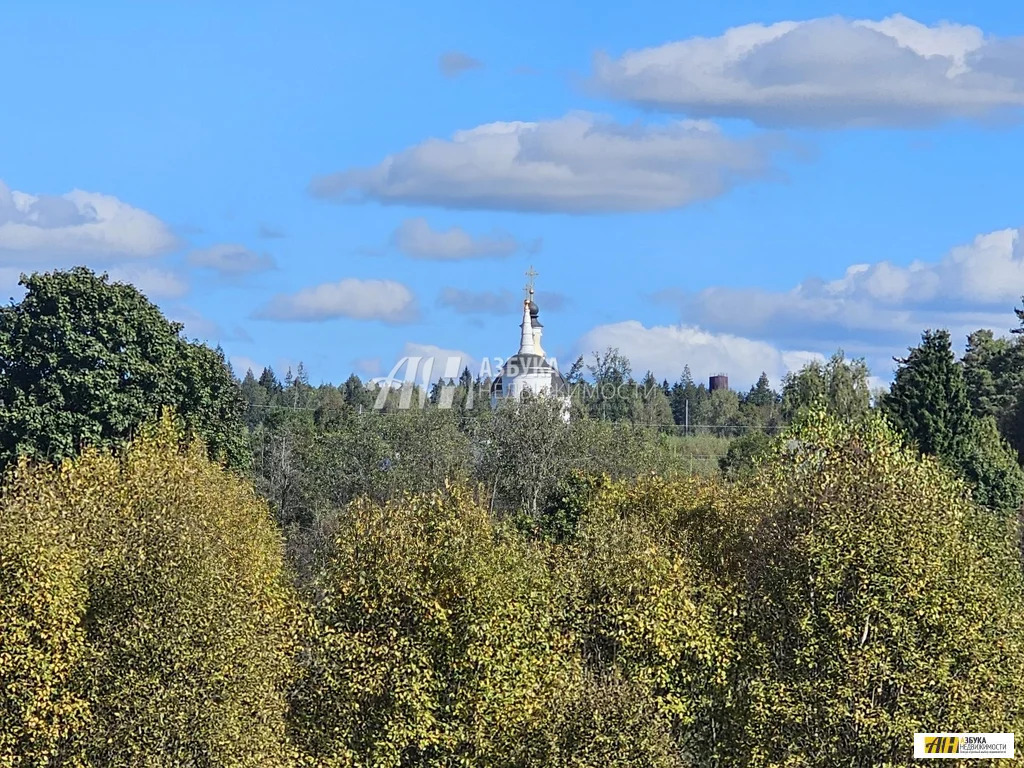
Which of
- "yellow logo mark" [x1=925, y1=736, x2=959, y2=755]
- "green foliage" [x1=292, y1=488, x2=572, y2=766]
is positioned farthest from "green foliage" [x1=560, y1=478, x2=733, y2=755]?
"yellow logo mark" [x1=925, y1=736, x2=959, y2=755]

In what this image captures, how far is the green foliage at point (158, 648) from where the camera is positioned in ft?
130

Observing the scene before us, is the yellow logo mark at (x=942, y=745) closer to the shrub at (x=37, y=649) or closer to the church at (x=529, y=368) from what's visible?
the shrub at (x=37, y=649)

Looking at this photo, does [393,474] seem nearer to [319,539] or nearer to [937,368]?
[319,539]

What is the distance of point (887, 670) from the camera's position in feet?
133

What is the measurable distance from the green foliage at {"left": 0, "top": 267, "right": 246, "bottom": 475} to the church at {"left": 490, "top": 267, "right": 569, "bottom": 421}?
87144mm

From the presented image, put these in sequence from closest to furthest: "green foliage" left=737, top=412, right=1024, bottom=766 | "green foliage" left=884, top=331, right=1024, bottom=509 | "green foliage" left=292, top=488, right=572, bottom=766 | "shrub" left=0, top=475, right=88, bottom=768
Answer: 1. "shrub" left=0, top=475, right=88, bottom=768
2. "green foliage" left=737, top=412, right=1024, bottom=766
3. "green foliage" left=292, top=488, right=572, bottom=766
4. "green foliage" left=884, top=331, right=1024, bottom=509

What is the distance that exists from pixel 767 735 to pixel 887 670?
134 inches

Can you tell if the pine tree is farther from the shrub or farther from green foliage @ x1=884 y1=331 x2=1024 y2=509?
the shrub

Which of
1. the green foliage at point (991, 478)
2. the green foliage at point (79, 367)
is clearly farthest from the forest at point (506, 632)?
the green foliage at point (991, 478)

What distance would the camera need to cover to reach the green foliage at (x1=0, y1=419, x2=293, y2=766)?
130 feet

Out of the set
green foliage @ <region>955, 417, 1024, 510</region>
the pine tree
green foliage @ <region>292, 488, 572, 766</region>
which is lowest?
green foliage @ <region>292, 488, 572, 766</region>

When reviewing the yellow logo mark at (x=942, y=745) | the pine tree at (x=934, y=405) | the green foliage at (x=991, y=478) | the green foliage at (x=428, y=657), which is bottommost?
the yellow logo mark at (x=942, y=745)

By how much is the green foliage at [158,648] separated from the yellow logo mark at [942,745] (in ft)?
51.7

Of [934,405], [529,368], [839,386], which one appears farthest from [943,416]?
[529,368]
